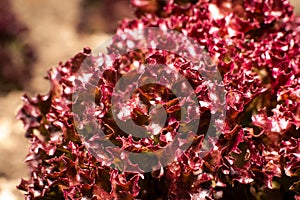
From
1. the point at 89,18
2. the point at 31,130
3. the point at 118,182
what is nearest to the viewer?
the point at 118,182

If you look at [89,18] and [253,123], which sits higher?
[89,18]

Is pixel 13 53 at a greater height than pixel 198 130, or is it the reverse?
pixel 13 53

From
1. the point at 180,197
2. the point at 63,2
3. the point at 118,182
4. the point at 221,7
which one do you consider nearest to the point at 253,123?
the point at 180,197

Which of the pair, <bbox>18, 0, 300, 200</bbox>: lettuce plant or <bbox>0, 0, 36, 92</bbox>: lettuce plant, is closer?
<bbox>18, 0, 300, 200</bbox>: lettuce plant

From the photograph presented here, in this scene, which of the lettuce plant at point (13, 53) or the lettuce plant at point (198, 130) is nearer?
the lettuce plant at point (198, 130)

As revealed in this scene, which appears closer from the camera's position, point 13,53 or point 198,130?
point 198,130

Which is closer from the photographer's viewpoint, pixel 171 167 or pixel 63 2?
pixel 171 167

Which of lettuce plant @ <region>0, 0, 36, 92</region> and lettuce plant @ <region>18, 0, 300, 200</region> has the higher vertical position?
lettuce plant @ <region>0, 0, 36, 92</region>

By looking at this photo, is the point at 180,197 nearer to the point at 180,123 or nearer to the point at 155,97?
the point at 180,123
